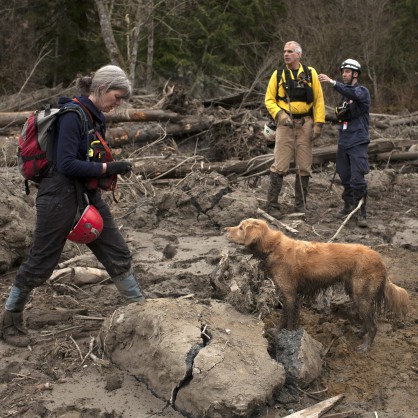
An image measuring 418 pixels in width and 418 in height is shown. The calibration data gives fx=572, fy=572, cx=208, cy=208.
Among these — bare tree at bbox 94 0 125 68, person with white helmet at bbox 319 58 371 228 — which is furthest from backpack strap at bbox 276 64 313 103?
bare tree at bbox 94 0 125 68

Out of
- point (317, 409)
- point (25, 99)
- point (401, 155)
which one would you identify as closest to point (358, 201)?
point (401, 155)

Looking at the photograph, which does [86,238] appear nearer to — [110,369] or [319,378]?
[110,369]

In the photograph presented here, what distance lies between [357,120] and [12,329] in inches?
258

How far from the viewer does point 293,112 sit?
30.7 feet

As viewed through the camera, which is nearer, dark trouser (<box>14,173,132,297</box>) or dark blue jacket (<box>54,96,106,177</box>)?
dark blue jacket (<box>54,96,106,177</box>)

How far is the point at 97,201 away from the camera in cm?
497

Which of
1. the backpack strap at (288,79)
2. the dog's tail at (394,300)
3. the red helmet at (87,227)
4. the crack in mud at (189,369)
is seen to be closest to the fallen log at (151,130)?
the backpack strap at (288,79)

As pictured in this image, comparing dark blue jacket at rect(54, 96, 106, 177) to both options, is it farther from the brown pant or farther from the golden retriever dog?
the brown pant

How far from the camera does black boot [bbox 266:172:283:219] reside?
31.1 ft

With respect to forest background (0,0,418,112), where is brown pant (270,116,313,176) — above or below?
below

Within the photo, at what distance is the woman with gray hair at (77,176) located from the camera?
4465mm

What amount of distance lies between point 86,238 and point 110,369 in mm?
1117

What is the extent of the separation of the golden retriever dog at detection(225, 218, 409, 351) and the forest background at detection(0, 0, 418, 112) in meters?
13.9

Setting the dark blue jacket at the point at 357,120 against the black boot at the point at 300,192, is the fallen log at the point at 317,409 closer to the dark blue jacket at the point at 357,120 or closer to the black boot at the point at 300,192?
the black boot at the point at 300,192
